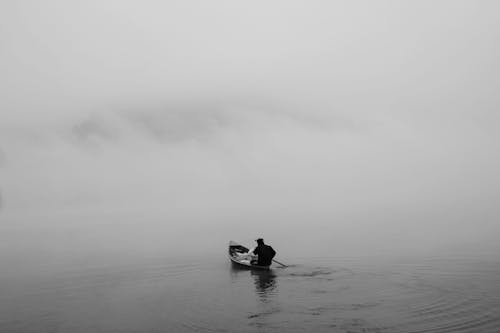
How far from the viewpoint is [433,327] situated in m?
20.9

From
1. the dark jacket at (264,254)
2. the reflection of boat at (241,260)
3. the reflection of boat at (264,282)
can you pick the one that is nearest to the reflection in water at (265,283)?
the reflection of boat at (264,282)

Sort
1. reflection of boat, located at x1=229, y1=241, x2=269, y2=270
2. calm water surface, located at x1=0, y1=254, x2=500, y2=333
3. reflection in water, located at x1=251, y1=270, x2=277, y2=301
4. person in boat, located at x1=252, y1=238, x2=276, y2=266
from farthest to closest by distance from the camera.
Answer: reflection of boat, located at x1=229, y1=241, x2=269, y2=270 → person in boat, located at x1=252, y1=238, x2=276, y2=266 → reflection in water, located at x1=251, y1=270, x2=277, y2=301 → calm water surface, located at x1=0, y1=254, x2=500, y2=333

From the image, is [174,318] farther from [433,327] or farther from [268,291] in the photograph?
[433,327]

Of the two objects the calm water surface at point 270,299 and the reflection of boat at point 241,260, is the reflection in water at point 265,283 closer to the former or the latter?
the calm water surface at point 270,299

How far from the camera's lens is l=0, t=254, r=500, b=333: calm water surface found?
22.7 meters

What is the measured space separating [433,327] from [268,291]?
1250 centimetres

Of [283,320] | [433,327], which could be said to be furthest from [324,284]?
[433,327]

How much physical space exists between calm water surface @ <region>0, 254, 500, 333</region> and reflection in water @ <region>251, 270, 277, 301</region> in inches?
3.0

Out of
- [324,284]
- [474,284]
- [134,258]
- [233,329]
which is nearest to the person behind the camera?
[233,329]

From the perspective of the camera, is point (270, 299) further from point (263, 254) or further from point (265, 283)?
point (263, 254)

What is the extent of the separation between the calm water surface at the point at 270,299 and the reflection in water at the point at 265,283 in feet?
0.25

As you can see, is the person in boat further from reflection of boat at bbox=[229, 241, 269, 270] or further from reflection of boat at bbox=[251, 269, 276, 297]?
reflection of boat at bbox=[251, 269, 276, 297]

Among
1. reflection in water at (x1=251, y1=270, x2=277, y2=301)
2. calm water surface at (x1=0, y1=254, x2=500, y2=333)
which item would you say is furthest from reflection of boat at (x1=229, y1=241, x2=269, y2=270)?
reflection in water at (x1=251, y1=270, x2=277, y2=301)

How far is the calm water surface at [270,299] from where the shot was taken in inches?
895
